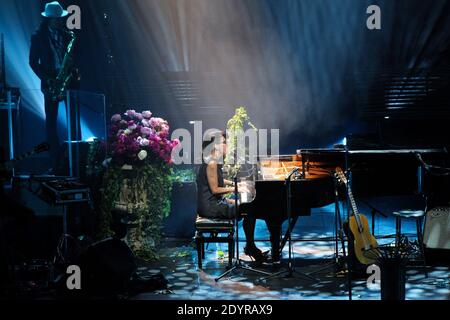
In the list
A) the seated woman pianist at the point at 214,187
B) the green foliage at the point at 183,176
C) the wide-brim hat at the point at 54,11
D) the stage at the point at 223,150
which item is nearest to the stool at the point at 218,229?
the stage at the point at 223,150

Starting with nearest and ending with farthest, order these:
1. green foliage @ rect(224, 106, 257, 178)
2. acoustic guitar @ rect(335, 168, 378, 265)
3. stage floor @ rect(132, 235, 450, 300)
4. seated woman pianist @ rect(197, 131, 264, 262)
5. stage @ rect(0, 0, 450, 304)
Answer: stage floor @ rect(132, 235, 450, 300), stage @ rect(0, 0, 450, 304), acoustic guitar @ rect(335, 168, 378, 265), seated woman pianist @ rect(197, 131, 264, 262), green foliage @ rect(224, 106, 257, 178)

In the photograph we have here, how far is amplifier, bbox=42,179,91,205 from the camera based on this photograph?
4.94 metres

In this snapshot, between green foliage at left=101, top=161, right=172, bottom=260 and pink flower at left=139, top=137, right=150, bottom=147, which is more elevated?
pink flower at left=139, top=137, right=150, bottom=147

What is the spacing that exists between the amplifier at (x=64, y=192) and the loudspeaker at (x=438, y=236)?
370 centimetres

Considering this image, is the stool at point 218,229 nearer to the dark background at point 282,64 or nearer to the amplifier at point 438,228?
the amplifier at point 438,228

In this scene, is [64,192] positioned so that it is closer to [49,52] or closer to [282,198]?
[282,198]

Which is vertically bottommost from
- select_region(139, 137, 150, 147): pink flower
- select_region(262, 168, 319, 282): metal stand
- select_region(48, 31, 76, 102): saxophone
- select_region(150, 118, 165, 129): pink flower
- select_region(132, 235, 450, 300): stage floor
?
select_region(132, 235, 450, 300): stage floor

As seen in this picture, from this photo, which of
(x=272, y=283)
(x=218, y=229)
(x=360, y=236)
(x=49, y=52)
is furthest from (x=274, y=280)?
(x=49, y=52)

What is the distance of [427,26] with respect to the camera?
28.3ft

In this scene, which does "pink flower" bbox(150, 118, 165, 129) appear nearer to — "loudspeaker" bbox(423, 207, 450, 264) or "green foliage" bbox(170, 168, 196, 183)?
"green foliage" bbox(170, 168, 196, 183)

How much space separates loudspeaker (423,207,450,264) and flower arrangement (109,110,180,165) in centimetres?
311

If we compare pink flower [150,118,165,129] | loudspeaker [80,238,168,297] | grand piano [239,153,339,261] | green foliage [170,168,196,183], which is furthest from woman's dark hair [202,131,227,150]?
loudspeaker [80,238,168,297]
